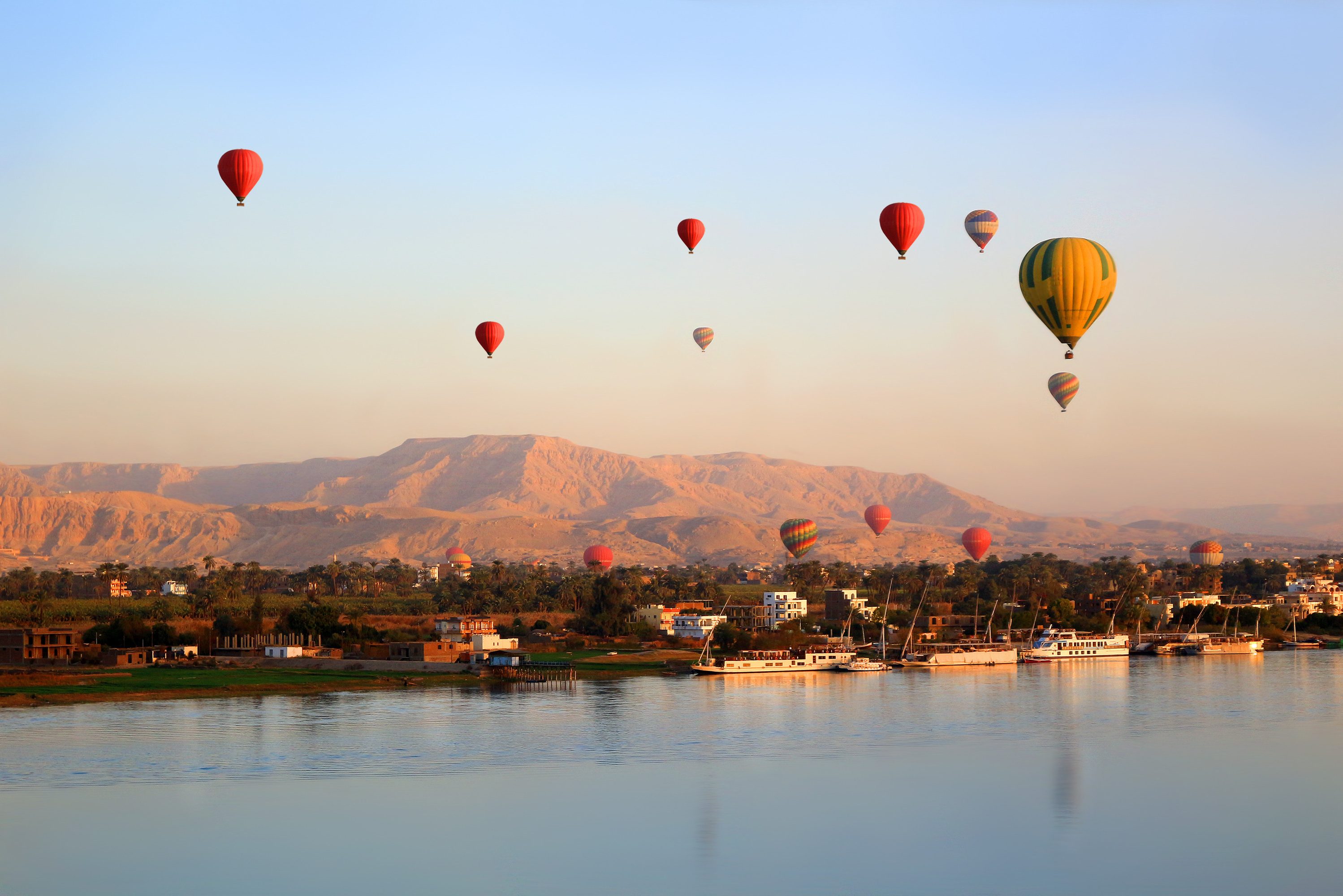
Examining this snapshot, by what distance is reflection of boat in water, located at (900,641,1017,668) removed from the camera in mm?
108812

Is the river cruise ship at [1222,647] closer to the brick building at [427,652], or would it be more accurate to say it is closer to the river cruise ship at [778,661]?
the river cruise ship at [778,661]

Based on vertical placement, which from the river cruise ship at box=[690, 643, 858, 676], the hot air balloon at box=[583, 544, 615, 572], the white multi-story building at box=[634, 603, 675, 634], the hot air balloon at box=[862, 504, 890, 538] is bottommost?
the river cruise ship at box=[690, 643, 858, 676]

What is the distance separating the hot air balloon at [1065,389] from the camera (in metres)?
100

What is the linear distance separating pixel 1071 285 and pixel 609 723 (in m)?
27.5

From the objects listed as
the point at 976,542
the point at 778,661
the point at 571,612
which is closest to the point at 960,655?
the point at 778,661

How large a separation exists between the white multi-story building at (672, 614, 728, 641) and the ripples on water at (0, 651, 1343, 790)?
26800 millimetres

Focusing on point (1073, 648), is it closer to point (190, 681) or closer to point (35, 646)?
point (190, 681)

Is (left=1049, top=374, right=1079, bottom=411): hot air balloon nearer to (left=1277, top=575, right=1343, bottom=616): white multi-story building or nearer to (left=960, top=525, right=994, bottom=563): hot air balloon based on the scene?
(left=960, top=525, right=994, bottom=563): hot air balloon

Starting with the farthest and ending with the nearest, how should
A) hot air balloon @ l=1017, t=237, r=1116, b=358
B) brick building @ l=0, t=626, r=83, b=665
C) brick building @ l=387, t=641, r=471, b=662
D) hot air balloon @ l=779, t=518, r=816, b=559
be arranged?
1. hot air balloon @ l=779, t=518, r=816, b=559
2. brick building @ l=387, t=641, r=471, b=662
3. brick building @ l=0, t=626, r=83, b=665
4. hot air balloon @ l=1017, t=237, r=1116, b=358

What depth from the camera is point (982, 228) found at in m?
86.8

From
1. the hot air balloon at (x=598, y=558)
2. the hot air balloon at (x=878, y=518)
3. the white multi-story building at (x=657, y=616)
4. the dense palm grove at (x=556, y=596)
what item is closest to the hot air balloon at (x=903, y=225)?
the dense palm grove at (x=556, y=596)

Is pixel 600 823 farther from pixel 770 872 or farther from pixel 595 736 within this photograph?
pixel 595 736

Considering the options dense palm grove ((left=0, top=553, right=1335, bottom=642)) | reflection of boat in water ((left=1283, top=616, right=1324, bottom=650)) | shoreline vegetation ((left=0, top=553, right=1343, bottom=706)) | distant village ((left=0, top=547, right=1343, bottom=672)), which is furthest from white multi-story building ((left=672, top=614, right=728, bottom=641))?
reflection of boat in water ((left=1283, top=616, right=1324, bottom=650))

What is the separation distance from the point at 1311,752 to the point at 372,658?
5690 cm
